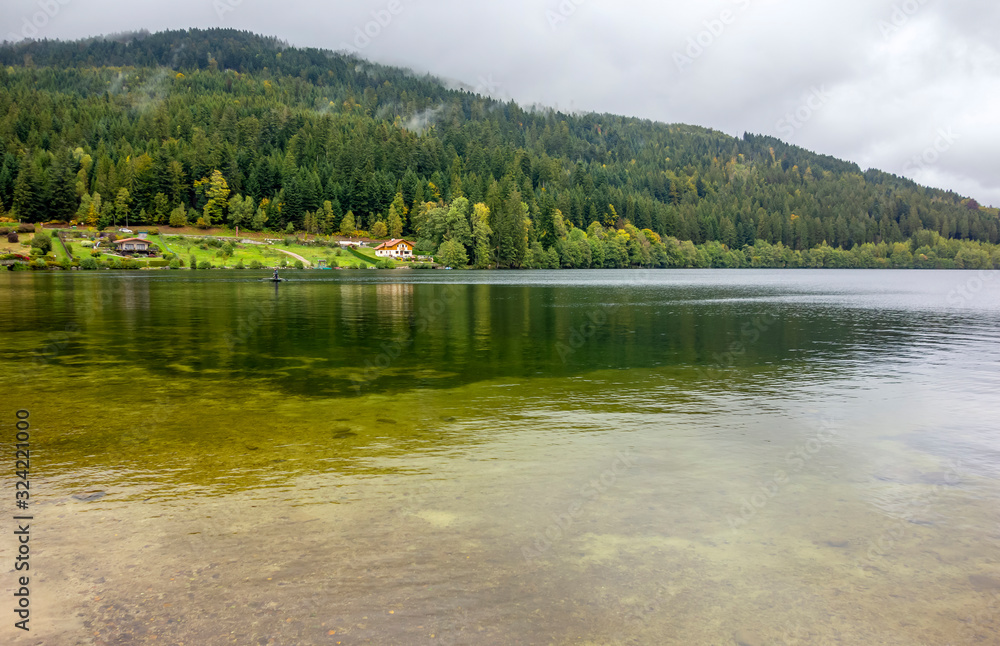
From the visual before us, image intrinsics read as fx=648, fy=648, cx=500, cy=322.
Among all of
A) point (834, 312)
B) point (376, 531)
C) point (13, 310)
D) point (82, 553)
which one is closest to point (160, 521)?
point (82, 553)

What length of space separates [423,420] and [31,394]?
12991 millimetres

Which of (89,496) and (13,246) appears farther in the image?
(13,246)

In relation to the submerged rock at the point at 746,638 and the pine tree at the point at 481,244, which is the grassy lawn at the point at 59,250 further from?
the submerged rock at the point at 746,638

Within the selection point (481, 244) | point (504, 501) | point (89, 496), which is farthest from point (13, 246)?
point (504, 501)

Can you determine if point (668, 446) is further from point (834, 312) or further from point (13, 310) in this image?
point (13, 310)

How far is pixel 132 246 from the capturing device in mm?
169375

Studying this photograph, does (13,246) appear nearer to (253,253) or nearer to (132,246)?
(132,246)

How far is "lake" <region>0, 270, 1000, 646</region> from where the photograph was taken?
759cm

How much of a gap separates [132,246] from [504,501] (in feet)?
612

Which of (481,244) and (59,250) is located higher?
(481,244)

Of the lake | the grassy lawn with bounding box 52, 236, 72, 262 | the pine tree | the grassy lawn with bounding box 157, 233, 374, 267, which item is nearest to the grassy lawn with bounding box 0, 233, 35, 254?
the grassy lawn with bounding box 52, 236, 72, 262

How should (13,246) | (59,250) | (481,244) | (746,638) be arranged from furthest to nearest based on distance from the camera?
(481,244)
(59,250)
(13,246)
(746,638)

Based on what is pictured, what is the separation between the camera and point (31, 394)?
66.6ft

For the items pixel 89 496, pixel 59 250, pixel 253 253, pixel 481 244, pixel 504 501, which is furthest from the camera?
pixel 481 244
